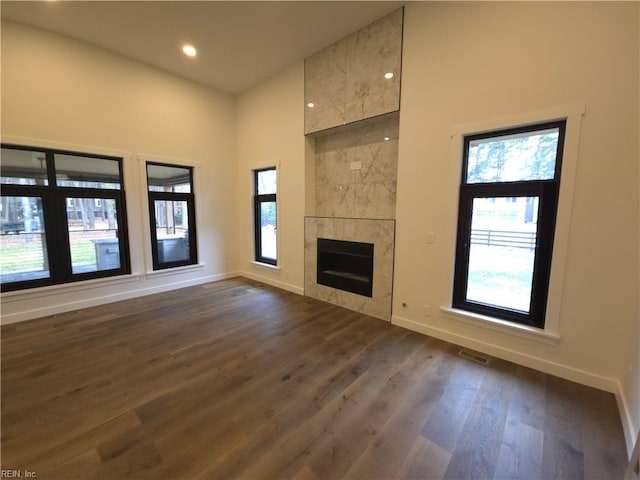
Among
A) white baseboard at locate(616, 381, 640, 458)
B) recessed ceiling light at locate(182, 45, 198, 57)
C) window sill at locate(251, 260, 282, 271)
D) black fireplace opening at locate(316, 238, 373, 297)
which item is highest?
recessed ceiling light at locate(182, 45, 198, 57)

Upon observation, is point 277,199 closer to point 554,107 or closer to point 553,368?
point 554,107

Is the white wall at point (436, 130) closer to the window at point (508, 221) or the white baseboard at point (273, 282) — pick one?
the white baseboard at point (273, 282)

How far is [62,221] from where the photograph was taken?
3629 mm

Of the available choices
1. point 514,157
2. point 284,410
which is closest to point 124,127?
point 284,410

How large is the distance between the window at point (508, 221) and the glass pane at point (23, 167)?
5241 millimetres

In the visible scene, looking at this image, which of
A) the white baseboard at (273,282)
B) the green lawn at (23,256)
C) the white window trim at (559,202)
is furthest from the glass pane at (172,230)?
the white window trim at (559,202)

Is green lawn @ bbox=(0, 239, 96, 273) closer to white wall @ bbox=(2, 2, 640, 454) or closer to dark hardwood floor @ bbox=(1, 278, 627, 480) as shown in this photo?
white wall @ bbox=(2, 2, 640, 454)

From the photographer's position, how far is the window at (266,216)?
5.05m

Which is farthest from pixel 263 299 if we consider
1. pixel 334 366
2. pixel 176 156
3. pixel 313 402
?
pixel 176 156

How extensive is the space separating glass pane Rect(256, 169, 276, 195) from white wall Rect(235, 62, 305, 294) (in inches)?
6.6

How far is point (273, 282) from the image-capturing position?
16.6 feet

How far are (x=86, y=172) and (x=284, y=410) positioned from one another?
4.29 metres

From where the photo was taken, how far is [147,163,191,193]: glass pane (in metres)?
4.46

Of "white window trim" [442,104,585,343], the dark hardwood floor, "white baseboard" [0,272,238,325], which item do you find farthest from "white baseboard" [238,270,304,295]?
"white window trim" [442,104,585,343]
